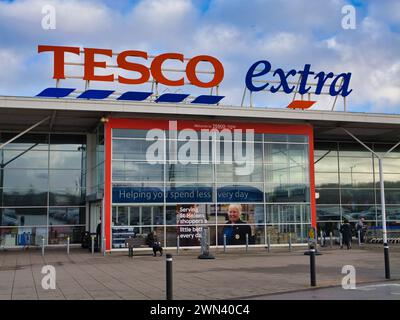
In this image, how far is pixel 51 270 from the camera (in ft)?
56.1

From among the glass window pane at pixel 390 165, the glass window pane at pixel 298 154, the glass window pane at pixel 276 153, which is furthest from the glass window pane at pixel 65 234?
the glass window pane at pixel 390 165

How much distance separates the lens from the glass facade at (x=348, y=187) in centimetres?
3478

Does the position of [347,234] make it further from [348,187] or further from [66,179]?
[66,179]

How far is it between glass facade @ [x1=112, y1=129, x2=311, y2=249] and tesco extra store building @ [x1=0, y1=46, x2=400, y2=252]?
5 centimetres

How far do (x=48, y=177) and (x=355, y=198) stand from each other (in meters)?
19.3

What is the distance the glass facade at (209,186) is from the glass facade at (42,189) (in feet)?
18.0

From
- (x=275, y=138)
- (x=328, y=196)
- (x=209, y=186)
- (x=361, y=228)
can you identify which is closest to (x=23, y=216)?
(x=209, y=186)

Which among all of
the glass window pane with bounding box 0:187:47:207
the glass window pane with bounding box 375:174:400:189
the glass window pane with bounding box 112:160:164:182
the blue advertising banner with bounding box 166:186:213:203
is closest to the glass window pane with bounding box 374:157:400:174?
the glass window pane with bounding box 375:174:400:189

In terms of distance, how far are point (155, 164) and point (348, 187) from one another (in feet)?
48.7

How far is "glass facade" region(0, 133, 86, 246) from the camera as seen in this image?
1148 inches

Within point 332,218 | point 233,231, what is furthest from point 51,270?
point 332,218

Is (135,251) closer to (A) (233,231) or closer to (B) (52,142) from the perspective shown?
(A) (233,231)

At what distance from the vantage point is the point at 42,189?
2986 cm

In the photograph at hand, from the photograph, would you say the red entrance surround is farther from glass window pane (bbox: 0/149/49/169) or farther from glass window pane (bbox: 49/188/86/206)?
glass window pane (bbox: 0/149/49/169)
